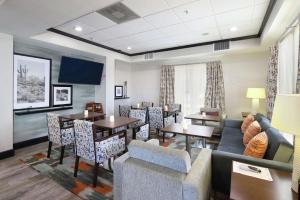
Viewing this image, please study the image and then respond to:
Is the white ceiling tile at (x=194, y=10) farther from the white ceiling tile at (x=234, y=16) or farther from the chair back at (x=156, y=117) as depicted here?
the chair back at (x=156, y=117)

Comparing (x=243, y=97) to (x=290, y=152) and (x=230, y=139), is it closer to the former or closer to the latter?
(x=230, y=139)

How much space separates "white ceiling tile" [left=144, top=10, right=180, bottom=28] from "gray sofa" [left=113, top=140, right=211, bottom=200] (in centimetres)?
240

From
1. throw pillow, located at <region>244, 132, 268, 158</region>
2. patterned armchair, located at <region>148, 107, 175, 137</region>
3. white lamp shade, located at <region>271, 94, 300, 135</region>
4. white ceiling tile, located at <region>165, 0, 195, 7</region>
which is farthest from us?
patterned armchair, located at <region>148, 107, 175, 137</region>

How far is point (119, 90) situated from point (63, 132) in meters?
3.64

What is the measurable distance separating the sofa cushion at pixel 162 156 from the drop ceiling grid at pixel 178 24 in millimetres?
2177

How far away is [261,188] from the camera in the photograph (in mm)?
1275

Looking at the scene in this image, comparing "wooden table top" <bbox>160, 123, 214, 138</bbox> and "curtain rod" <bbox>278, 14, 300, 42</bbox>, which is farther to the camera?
"wooden table top" <bbox>160, 123, 214, 138</bbox>

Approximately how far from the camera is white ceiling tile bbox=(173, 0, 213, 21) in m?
2.64

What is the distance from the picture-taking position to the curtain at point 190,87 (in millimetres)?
5648

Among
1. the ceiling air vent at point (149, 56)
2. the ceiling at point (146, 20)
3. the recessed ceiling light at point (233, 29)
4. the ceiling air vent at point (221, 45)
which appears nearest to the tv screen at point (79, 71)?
the ceiling at point (146, 20)

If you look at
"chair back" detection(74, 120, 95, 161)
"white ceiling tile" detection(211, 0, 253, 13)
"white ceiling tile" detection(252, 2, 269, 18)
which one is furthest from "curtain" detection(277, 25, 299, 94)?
"chair back" detection(74, 120, 95, 161)

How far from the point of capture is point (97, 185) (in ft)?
7.95

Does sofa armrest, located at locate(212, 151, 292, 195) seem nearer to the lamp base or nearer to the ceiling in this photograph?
the lamp base

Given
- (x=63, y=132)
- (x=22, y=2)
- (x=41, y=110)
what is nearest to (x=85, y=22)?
(x=22, y=2)
